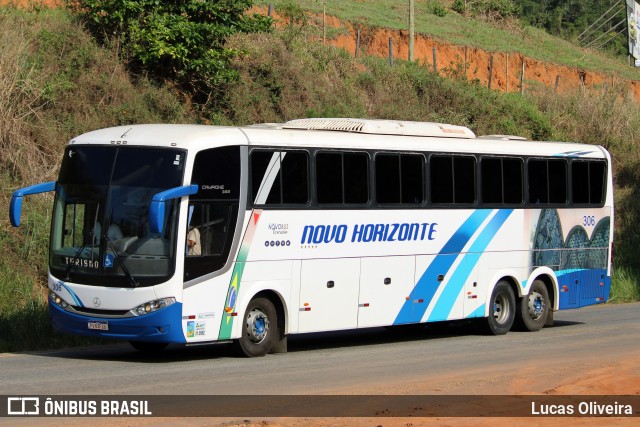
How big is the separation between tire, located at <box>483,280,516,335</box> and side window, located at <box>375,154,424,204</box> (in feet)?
9.46

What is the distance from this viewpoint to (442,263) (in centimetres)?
1903

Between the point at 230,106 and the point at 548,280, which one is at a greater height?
the point at 230,106

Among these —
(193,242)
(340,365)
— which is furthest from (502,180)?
(193,242)

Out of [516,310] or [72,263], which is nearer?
[72,263]

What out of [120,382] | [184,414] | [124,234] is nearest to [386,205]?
[124,234]

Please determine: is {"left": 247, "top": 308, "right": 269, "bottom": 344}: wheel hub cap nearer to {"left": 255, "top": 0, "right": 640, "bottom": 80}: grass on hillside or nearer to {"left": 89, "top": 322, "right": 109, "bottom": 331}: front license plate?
{"left": 89, "top": 322, "right": 109, "bottom": 331}: front license plate

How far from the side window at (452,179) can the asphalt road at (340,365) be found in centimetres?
250

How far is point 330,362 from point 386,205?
3.40 metres

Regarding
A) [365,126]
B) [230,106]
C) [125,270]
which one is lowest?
[125,270]

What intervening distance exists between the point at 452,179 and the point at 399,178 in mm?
1411

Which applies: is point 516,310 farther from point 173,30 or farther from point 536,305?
point 173,30

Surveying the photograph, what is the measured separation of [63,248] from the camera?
50.7ft

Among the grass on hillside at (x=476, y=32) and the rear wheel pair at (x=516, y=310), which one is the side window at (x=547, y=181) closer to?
the rear wheel pair at (x=516, y=310)

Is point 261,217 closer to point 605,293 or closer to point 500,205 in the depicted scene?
point 500,205
